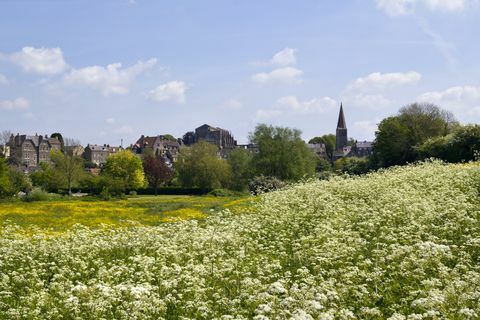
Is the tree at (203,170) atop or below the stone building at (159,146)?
below

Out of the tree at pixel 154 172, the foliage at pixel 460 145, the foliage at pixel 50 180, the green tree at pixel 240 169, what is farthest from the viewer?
the tree at pixel 154 172

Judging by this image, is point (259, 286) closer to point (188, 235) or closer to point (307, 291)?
point (307, 291)

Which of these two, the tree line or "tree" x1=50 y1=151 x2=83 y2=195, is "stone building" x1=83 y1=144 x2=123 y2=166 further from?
"tree" x1=50 y1=151 x2=83 y2=195

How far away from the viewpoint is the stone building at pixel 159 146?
18125cm

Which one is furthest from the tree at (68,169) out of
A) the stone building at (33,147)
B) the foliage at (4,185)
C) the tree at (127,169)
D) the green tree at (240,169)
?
the stone building at (33,147)

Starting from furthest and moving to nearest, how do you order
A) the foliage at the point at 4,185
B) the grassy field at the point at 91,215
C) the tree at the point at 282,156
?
the tree at the point at 282,156
the foliage at the point at 4,185
the grassy field at the point at 91,215

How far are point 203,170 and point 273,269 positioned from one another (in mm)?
72087

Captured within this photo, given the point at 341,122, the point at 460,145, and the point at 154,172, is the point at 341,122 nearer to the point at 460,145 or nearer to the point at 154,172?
the point at 154,172

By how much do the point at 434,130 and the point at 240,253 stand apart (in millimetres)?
69941

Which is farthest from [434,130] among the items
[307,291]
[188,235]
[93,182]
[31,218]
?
[307,291]

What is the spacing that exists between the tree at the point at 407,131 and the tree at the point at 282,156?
10321 mm

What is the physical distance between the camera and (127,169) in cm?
9038

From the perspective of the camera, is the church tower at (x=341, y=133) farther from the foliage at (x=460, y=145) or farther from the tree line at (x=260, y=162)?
the foliage at (x=460, y=145)

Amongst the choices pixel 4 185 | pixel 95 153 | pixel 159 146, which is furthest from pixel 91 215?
pixel 159 146
